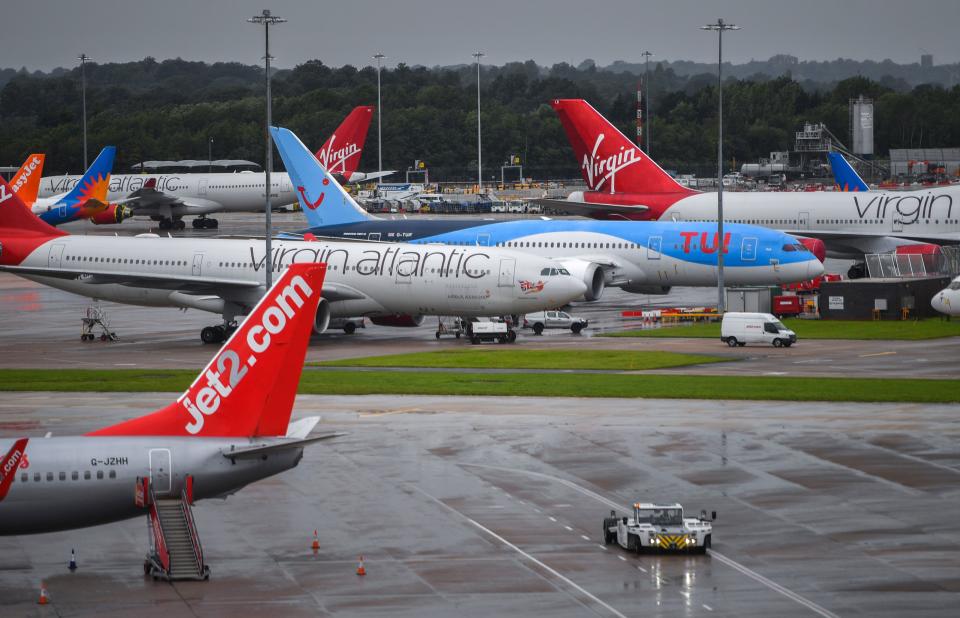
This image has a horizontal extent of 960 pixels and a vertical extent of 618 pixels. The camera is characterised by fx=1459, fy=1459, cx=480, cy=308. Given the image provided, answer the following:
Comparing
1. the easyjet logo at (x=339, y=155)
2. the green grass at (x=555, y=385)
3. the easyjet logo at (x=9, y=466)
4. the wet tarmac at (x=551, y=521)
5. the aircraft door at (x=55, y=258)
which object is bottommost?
the wet tarmac at (x=551, y=521)

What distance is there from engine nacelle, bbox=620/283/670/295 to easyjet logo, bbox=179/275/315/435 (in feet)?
176

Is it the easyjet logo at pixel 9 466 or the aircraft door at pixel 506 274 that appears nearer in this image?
the easyjet logo at pixel 9 466

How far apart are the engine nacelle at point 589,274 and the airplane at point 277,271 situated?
6.11 meters

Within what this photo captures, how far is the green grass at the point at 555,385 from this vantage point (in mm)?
Result: 51375

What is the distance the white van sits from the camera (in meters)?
66.5

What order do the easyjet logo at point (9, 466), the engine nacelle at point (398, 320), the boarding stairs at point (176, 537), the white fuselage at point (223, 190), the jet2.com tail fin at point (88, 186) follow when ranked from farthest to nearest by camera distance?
the white fuselage at point (223, 190) → the jet2.com tail fin at point (88, 186) → the engine nacelle at point (398, 320) → the boarding stairs at point (176, 537) → the easyjet logo at point (9, 466)

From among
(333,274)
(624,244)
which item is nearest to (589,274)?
(624,244)

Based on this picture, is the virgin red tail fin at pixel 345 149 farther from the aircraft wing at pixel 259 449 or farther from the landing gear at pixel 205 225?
the aircraft wing at pixel 259 449

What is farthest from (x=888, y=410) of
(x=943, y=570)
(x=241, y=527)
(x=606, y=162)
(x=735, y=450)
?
(x=606, y=162)

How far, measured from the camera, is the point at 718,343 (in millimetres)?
68375

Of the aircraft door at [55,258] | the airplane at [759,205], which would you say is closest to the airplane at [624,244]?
the airplane at [759,205]

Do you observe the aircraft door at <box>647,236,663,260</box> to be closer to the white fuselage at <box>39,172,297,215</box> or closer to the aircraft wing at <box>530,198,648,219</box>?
the aircraft wing at <box>530,198,648,219</box>

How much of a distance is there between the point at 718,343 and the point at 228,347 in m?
42.1

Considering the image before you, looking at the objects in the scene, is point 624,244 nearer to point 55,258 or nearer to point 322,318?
point 322,318
